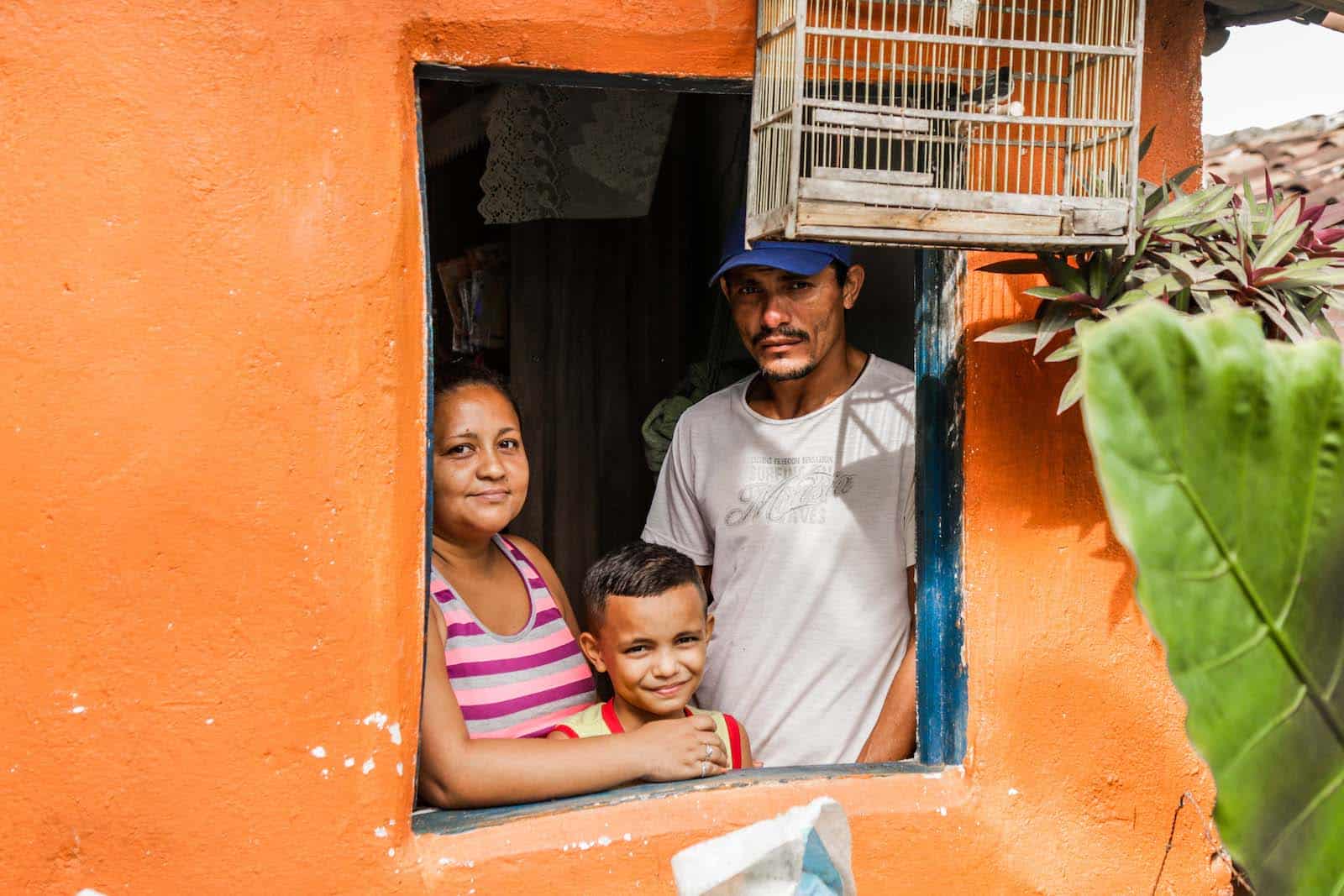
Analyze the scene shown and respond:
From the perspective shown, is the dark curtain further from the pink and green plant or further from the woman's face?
the pink and green plant

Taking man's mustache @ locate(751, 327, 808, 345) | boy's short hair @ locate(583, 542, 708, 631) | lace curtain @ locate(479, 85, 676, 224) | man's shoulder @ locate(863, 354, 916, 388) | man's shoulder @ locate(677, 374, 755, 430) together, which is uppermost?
lace curtain @ locate(479, 85, 676, 224)

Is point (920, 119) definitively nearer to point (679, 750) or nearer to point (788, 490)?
point (788, 490)

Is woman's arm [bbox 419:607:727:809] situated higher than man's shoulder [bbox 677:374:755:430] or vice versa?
man's shoulder [bbox 677:374:755:430]

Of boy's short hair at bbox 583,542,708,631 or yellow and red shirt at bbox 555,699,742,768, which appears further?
boy's short hair at bbox 583,542,708,631

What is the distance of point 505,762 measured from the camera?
2.31m

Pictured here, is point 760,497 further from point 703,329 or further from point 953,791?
point 703,329

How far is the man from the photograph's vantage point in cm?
293

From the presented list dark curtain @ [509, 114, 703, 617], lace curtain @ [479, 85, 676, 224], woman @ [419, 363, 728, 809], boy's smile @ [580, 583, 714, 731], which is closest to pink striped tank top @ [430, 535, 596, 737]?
woman @ [419, 363, 728, 809]

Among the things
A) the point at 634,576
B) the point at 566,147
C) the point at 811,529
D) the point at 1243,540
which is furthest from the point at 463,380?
the point at 1243,540

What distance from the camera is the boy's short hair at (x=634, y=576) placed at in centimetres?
270

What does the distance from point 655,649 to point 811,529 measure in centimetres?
53

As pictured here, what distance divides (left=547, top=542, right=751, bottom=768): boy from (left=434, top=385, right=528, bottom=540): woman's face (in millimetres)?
309

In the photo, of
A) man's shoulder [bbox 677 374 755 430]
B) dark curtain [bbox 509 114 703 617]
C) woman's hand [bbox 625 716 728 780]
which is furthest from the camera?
dark curtain [bbox 509 114 703 617]

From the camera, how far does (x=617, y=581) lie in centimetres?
272
